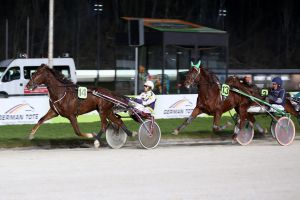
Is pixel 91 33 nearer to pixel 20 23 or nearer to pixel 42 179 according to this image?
pixel 20 23

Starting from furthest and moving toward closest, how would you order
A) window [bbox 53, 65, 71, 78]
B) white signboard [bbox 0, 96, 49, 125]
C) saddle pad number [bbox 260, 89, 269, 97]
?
window [bbox 53, 65, 71, 78] < white signboard [bbox 0, 96, 49, 125] < saddle pad number [bbox 260, 89, 269, 97]

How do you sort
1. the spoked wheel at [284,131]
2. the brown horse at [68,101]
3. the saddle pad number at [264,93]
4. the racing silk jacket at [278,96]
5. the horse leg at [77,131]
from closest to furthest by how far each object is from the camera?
the horse leg at [77,131], the brown horse at [68,101], the spoked wheel at [284,131], the racing silk jacket at [278,96], the saddle pad number at [264,93]

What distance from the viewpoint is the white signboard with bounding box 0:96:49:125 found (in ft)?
68.0

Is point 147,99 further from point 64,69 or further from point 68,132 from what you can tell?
point 64,69

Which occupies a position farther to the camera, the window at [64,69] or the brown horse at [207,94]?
the window at [64,69]

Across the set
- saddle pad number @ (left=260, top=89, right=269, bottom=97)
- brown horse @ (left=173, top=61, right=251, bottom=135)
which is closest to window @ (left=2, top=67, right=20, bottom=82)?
saddle pad number @ (left=260, top=89, right=269, bottom=97)

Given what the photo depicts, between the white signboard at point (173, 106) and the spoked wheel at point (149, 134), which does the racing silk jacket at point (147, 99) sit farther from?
the white signboard at point (173, 106)

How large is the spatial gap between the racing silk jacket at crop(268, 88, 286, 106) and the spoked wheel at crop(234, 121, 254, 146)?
961 millimetres

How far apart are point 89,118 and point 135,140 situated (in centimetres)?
448

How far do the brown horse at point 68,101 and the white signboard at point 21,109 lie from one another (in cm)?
460

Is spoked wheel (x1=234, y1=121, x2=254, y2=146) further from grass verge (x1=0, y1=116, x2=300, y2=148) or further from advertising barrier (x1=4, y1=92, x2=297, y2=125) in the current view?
advertising barrier (x1=4, y1=92, x2=297, y2=125)

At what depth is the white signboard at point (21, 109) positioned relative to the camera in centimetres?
2073

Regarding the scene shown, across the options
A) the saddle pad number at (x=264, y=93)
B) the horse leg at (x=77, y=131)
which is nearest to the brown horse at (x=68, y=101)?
the horse leg at (x=77, y=131)

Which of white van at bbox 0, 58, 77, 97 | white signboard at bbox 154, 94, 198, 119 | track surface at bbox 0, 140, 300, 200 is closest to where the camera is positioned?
track surface at bbox 0, 140, 300, 200
